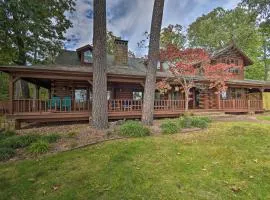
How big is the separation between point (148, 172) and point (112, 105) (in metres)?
9.69

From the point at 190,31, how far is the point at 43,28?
1037 inches

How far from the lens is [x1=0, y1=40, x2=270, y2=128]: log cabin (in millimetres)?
10932

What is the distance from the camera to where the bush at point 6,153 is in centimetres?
588

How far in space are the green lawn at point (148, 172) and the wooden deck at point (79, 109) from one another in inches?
223

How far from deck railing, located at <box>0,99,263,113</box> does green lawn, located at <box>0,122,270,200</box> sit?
20.1 feet

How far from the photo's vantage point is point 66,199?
360 centimetres

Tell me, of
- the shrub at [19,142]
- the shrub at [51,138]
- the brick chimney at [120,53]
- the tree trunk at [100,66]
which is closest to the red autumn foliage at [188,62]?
the tree trunk at [100,66]

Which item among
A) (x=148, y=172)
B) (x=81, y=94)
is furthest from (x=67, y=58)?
(x=148, y=172)

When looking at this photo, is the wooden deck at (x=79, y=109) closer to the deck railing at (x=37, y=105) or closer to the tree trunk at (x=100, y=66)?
the deck railing at (x=37, y=105)

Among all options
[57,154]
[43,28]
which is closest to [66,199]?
[57,154]

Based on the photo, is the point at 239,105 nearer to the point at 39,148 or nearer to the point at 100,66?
the point at 100,66

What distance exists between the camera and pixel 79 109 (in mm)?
12820

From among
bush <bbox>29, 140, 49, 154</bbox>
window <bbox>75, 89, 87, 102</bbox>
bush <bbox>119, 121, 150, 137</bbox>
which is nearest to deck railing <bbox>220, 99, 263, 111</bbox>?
bush <bbox>119, 121, 150, 137</bbox>

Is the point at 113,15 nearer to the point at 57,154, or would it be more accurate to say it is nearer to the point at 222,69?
the point at 222,69
